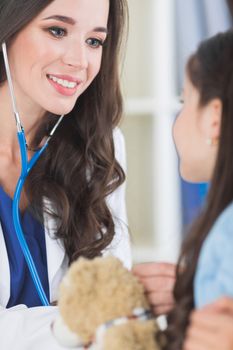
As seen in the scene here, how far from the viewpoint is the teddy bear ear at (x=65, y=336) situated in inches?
40.6

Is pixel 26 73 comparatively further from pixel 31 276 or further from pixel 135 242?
pixel 135 242

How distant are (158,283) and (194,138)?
0.26 m

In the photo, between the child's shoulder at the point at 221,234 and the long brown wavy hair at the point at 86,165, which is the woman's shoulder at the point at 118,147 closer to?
the long brown wavy hair at the point at 86,165

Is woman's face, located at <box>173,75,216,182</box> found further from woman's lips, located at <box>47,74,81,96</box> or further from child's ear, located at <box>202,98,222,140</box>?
woman's lips, located at <box>47,74,81,96</box>

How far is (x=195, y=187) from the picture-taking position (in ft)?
9.34

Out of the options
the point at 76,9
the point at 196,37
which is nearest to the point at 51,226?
the point at 76,9

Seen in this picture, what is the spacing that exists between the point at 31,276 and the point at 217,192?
2.88 ft

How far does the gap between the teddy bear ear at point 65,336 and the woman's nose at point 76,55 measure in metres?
0.88

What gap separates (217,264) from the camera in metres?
0.94

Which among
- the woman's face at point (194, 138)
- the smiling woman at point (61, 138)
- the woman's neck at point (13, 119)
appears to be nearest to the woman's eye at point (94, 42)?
the smiling woman at point (61, 138)

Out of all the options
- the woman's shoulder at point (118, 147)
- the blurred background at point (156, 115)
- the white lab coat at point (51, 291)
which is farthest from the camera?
the blurred background at point (156, 115)

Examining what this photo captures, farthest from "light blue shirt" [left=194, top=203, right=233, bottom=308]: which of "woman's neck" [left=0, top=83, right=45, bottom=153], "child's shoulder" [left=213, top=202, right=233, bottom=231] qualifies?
"woman's neck" [left=0, top=83, right=45, bottom=153]

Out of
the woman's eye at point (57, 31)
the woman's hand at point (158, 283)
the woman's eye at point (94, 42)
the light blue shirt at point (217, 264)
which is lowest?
the woman's hand at point (158, 283)

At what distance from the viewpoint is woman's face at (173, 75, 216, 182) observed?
1.03m
